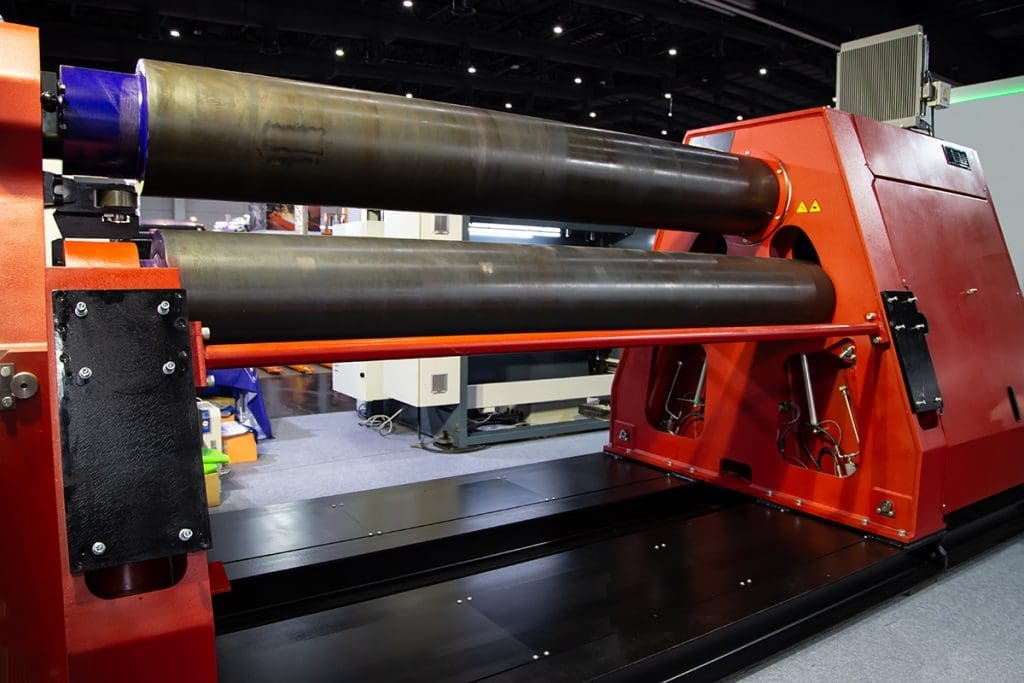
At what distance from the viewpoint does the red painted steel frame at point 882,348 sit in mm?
2324

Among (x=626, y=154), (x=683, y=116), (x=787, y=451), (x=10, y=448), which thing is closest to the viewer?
(x=10, y=448)

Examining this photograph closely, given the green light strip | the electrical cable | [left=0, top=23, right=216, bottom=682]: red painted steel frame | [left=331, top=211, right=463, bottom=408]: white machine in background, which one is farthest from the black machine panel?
the green light strip

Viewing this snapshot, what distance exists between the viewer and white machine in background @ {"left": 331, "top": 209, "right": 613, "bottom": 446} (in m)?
4.44

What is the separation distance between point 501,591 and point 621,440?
128cm

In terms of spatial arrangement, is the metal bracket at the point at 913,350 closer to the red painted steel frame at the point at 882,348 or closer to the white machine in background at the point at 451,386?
the red painted steel frame at the point at 882,348

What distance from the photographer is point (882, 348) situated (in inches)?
91.4

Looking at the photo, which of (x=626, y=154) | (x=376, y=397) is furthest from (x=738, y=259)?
(x=376, y=397)

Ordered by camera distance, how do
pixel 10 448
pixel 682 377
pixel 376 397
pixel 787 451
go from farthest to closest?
pixel 376 397 → pixel 682 377 → pixel 787 451 → pixel 10 448

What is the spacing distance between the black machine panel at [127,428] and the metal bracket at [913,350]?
2.09m

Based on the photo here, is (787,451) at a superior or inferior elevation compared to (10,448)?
inferior

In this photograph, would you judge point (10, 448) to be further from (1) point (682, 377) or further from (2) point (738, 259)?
(1) point (682, 377)

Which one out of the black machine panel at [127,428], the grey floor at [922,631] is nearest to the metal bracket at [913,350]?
the grey floor at [922,631]

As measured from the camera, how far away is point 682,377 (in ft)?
10.0

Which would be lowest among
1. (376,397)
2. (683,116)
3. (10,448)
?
(376,397)
